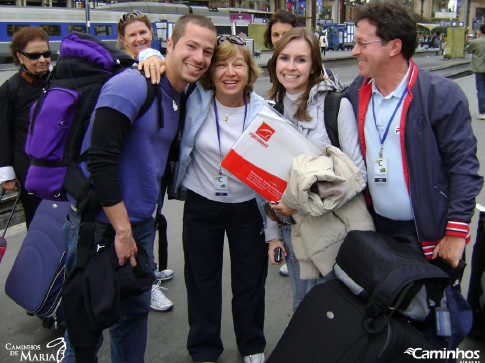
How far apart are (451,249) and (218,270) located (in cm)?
128

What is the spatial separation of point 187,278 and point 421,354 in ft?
4.66

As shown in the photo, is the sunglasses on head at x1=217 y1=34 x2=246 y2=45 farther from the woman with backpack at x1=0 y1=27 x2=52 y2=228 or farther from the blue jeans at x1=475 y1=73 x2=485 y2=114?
the blue jeans at x1=475 y1=73 x2=485 y2=114

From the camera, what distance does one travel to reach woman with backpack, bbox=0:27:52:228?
3301mm

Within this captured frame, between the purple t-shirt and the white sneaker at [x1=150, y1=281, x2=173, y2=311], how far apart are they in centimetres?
131

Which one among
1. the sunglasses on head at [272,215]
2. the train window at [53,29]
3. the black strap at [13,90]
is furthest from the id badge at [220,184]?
the train window at [53,29]

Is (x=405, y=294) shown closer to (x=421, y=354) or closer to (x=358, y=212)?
(x=421, y=354)

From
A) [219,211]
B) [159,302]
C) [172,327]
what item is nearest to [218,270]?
[219,211]

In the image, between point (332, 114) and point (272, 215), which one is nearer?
point (332, 114)

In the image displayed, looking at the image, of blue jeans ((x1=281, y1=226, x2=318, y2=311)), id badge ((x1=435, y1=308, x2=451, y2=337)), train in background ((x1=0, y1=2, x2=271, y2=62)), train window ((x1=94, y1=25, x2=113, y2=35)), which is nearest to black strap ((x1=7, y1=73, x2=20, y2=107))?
blue jeans ((x1=281, y1=226, x2=318, y2=311))

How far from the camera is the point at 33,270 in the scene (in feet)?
9.59

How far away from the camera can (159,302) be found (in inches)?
135

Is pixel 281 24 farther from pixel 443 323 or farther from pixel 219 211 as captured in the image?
pixel 443 323

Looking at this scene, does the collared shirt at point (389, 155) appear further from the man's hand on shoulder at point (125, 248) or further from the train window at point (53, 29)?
the train window at point (53, 29)

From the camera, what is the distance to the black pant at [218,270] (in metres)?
2.66
